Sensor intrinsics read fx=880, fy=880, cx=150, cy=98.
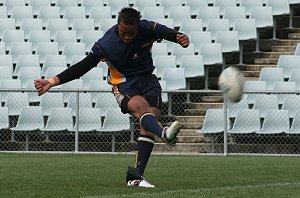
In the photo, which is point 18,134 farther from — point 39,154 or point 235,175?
point 235,175

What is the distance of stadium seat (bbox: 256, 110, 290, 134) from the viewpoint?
16828 mm

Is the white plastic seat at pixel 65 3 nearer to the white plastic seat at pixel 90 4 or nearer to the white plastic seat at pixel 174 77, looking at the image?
the white plastic seat at pixel 90 4

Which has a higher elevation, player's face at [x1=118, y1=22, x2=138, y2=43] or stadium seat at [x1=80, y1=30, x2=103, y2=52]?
stadium seat at [x1=80, y1=30, x2=103, y2=52]

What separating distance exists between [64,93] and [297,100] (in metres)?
4.77

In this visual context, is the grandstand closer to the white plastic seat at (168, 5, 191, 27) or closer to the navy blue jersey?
the white plastic seat at (168, 5, 191, 27)

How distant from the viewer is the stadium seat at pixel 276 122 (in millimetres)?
16828

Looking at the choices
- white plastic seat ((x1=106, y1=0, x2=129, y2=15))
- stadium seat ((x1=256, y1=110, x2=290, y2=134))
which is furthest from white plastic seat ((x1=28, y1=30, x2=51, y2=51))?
stadium seat ((x1=256, y1=110, x2=290, y2=134))

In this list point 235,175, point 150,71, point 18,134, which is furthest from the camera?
point 18,134

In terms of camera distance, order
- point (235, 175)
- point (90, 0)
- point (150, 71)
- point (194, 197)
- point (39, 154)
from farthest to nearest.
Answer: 1. point (90, 0)
2. point (39, 154)
3. point (235, 175)
4. point (150, 71)
5. point (194, 197)

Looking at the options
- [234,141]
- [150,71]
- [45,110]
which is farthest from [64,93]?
[150,71]

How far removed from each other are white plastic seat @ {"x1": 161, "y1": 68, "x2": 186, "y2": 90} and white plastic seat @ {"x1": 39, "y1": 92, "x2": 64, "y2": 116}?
2225 mm

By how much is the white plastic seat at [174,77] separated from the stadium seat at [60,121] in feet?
7.47

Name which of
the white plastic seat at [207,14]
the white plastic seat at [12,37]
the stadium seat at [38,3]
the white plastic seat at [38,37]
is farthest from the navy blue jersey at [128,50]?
the stadium seat at [38,3]

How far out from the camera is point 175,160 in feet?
47.7
